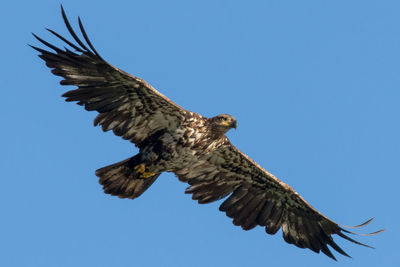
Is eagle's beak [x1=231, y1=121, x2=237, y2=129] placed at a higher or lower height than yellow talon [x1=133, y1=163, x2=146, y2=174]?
higher

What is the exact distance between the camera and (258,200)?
1742 centimetres

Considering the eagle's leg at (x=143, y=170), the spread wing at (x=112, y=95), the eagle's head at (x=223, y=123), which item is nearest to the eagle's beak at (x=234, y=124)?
the eagle's head at (x=223, y=123)

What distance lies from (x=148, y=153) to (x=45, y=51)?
2976 mm

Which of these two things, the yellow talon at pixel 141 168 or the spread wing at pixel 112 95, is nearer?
the spread wing at pixel 112 95

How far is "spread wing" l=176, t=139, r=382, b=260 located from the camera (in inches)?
668

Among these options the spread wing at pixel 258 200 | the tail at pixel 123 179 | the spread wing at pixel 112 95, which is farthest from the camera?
the spread wing at pixel 258 200

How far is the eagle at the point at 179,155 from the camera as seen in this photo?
48.2ft

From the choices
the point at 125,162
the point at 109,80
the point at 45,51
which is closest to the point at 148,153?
the point at 125,162

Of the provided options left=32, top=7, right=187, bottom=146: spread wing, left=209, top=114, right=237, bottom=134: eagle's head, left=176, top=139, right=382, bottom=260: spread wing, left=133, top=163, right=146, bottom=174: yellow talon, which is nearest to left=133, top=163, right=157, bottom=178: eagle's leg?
left=133, top=163, right=146, bottom=174: yellow talon

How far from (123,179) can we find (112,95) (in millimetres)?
1981

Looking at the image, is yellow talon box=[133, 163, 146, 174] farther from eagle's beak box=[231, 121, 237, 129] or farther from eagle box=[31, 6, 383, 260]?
eagle's beak box=[231, 121, 237, 129]

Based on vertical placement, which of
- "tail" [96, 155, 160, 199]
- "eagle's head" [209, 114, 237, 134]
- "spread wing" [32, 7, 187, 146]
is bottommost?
"tail" [96, 155, 160, 199]

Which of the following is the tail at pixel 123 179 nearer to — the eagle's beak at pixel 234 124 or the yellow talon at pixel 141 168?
the yellow talon at pixel 141 168

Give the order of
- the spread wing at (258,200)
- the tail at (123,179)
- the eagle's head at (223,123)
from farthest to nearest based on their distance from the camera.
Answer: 1. the spread wing at (258,200)
2. the tail at (123,179)
3. the eagle's head at (223,123)
